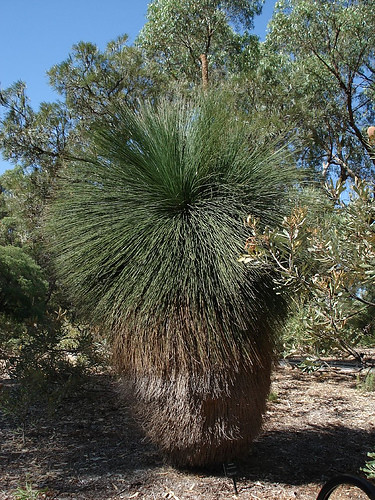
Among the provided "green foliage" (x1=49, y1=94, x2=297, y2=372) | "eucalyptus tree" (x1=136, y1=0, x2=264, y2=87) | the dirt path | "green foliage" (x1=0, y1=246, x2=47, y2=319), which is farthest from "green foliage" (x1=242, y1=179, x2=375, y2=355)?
"eucalyptus tree" (x1=136, y1=0, x2=264, y2=87)

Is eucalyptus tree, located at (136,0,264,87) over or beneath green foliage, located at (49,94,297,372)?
over

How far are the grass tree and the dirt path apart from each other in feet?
0.80

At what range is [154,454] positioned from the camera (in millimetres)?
3740

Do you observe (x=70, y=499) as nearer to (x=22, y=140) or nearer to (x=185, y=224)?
(x=185, y=224)

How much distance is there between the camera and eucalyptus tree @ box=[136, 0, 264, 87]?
408 inches

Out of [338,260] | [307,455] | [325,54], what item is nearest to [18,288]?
[307,455]

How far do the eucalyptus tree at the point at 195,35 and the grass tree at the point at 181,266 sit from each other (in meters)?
6.54

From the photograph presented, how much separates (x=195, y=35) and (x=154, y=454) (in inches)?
357

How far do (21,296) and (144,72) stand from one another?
3.27 meters

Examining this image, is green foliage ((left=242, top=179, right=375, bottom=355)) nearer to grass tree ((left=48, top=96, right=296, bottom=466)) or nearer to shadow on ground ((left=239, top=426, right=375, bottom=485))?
grass tree ((left=48, top=96, right=296, bottom=466))

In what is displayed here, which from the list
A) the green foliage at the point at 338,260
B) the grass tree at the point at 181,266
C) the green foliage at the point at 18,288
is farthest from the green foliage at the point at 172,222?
the green foliage at the point at 18,288

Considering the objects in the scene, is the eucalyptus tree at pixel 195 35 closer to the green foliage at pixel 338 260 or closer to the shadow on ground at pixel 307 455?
the shadow on ground at pixel 307 455

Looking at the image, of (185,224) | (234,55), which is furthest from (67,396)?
(234,55)

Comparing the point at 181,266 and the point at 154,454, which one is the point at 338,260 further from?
the point at 154,454
